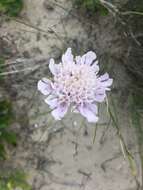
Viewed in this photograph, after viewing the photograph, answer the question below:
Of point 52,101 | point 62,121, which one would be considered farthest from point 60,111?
point 62,121

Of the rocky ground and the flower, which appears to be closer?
the flower

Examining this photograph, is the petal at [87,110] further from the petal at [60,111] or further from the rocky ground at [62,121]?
the rocky ground at [62,121]

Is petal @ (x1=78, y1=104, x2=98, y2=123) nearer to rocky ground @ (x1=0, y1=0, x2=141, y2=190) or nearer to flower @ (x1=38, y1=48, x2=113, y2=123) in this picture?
flower @ (x1=38, y1=48, x2=113, y2=123)

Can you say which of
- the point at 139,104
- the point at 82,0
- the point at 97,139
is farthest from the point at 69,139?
the point at 82,0

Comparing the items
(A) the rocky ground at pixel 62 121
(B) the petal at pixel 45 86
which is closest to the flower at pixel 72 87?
(B) the petal at pixel 45 86

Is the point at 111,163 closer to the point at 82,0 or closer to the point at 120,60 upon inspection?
the point at 120,60

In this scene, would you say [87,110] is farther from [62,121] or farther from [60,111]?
[62,121]

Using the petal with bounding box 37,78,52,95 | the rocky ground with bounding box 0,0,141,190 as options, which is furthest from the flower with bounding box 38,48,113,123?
the rocky ground with bounding box 0,0,141,190
